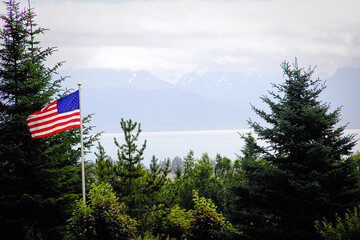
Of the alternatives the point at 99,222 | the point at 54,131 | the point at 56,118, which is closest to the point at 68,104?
the point at 56,118

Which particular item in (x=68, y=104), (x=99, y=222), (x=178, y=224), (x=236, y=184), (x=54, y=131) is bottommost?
(x=178, y=224)

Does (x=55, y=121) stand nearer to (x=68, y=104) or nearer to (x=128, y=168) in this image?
(x=68, y=104)

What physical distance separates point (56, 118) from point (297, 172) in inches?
380

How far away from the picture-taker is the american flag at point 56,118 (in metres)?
12.0

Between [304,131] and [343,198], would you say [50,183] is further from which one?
[343,198]

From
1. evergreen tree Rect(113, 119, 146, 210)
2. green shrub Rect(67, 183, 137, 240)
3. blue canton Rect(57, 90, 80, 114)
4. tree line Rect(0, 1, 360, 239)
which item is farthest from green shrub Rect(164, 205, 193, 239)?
blue canton Rect(57, 90, 80, 114)

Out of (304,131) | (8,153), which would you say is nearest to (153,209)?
(8,153)

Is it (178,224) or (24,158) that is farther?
(178,224)

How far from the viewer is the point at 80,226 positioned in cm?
1082

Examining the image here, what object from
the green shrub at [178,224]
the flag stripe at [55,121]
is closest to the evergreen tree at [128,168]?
the green shrub at [178,224]

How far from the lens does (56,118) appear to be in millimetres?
12133

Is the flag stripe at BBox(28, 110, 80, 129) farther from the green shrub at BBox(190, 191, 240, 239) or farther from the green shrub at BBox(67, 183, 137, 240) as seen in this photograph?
the green shrub at BBox(190, 191, 240, 239)

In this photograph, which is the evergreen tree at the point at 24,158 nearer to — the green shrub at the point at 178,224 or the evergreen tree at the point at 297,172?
the green shrub at the point at 178,224

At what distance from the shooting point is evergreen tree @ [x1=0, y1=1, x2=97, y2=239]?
1270 cm
